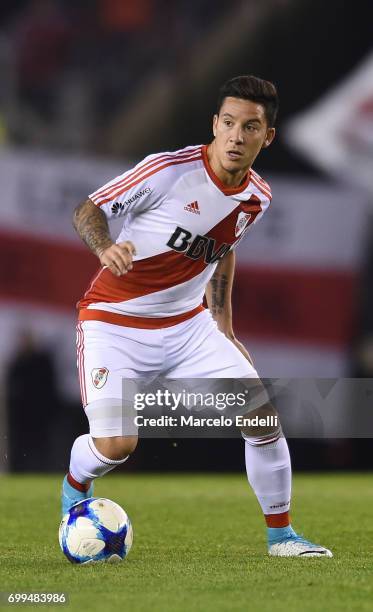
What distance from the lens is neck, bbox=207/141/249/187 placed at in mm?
6371

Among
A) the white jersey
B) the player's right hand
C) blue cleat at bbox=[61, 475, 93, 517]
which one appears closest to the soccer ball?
blue cleat at bbox=[61, 475, 93, 517]

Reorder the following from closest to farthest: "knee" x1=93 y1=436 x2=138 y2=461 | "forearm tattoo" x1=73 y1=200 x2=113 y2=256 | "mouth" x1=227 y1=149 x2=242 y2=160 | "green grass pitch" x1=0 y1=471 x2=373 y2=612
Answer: "green grass pitch" x1=0 y1=471 x2=373 y2=612
"forearm tattoo" x1=73 y1=200 x2=113 y2=256
"knee" x1=93 y1=436 x2=138 y2=461
"mouth" x1=227 y1=149 x2=242 y2=160

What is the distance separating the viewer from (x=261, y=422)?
6.31 m

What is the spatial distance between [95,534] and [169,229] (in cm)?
155

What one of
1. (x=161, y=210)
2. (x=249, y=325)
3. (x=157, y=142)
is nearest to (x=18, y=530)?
(x=161, y=210)

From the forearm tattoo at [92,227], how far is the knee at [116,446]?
3.11ft

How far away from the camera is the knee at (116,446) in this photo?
6094 millimetres

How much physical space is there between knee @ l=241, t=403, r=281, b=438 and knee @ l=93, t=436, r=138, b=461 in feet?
1.95

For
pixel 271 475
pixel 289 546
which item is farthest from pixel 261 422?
pixel 289 546

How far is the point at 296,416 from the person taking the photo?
9461 mm

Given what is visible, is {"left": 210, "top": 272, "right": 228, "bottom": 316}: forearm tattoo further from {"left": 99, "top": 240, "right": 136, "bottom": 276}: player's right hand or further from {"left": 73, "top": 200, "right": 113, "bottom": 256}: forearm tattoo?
{"left": 99, "top": 240, "right": 136, "bottom": 276}: player's right hand

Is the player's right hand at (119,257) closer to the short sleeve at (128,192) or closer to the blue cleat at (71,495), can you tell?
the short sleeve at (128,192)

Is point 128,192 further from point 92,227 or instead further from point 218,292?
point 218,292

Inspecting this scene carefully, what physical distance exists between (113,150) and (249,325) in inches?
130
